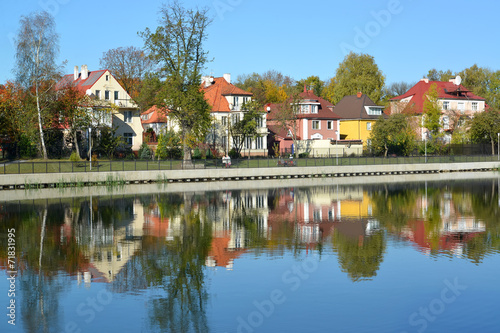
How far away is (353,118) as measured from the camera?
9512 centimetres

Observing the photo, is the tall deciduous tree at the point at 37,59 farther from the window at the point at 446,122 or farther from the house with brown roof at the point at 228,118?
the window at the point at 446,122

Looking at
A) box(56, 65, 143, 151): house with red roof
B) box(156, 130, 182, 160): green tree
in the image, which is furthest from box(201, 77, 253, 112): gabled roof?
box(56, 65, 143, 151): house with red roof

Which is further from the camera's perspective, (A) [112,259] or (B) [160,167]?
(B) [160,167]

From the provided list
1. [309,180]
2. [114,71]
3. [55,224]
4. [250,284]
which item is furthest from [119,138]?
[250,284]

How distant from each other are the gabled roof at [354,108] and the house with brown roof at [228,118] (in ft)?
61.8

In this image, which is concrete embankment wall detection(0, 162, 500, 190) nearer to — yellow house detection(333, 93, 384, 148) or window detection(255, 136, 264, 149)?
window detection(255, 136, 264, 149)

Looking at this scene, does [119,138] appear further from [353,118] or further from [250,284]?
[250,284]

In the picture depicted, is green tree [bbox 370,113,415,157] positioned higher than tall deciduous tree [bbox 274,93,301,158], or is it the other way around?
tall deciduous tree [bbox 274,93,301,158]

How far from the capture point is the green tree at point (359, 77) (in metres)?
109

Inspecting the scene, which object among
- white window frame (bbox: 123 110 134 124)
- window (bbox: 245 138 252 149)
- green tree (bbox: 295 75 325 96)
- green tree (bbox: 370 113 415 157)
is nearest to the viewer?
white window frame (bbox: 123 110 134 124)

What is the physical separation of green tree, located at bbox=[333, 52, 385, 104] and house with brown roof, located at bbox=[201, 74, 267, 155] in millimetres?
32378

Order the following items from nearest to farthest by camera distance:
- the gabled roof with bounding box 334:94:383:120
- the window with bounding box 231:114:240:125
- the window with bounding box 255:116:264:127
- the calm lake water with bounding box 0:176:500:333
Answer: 1. the calm lake water with bounding box 0:176:500:333
2. the window with bounding box 231:114:240:125
3. the window with bounding box 255:116:264:127
4. the gabled roof with bounding box 334:94:383:120

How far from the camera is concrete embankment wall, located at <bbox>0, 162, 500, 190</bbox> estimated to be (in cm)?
5072

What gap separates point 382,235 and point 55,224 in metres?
16.2
